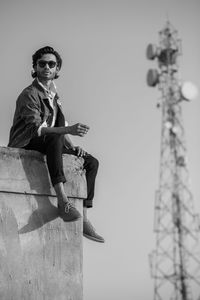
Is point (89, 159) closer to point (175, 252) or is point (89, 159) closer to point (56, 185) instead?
point (56, 185)

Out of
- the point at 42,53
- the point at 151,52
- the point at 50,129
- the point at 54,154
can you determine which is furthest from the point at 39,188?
the point at 151,52

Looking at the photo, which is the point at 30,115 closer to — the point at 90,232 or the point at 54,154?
the point at 54,154

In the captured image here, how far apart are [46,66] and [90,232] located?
1436 millimetres

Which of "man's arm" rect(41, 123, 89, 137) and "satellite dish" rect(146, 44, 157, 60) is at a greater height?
"satellite dish" rect(146, 44, 157, 60)

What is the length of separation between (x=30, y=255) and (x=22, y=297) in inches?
11.3

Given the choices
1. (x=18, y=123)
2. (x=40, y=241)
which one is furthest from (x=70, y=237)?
(x=18, y=123)

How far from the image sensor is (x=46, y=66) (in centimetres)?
402

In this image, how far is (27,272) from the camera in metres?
3.31

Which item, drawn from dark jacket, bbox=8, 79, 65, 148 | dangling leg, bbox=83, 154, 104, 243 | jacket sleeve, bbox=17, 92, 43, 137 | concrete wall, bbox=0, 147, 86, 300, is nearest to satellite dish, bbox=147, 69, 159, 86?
dark jacket, bbox=8, 79, 65, 148

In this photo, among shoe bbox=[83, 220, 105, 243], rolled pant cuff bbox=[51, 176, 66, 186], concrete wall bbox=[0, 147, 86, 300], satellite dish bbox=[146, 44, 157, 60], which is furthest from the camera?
satellite dish bbox=[146, 44, 157, 60]

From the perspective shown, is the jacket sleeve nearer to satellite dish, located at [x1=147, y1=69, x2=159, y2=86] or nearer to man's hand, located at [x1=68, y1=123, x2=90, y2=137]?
man's hand, located at [x1=68, y1=123, x2=90, y2=137]

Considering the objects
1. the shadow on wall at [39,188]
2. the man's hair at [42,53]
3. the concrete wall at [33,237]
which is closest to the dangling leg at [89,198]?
the concrete wall at [33,237]

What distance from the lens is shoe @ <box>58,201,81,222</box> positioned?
3.35m

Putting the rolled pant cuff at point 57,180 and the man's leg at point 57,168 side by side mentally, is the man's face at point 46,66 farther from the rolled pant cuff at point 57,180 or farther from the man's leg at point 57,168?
the rolled pant cuff at point 57,180
